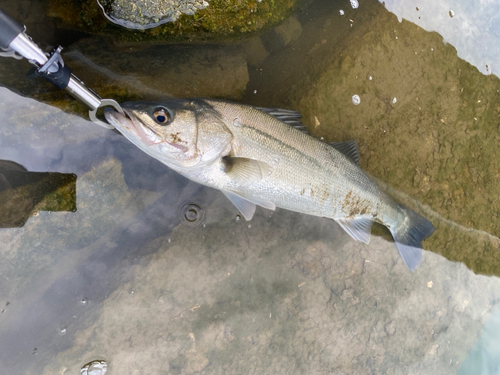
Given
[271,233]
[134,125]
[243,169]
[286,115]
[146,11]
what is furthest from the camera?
[271,233]

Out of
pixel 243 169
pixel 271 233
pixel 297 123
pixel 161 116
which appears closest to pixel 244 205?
pixel 243 169

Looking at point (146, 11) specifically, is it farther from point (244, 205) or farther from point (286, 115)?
point (244, 205)

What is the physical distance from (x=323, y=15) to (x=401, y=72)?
43.9 inches

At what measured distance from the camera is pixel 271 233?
326 cm

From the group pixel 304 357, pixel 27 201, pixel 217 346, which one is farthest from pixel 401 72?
pixel 27 201

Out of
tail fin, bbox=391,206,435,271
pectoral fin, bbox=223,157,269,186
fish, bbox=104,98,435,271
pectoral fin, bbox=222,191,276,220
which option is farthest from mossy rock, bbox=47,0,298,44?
tail fin, bbox=391,206,435,271

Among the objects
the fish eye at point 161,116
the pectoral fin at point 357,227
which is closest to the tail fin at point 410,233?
the pectoral fin at point 357,227

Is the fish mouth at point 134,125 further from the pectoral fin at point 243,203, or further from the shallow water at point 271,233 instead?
the pectoral fin at point 243,203

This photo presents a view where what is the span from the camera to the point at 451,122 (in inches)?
149

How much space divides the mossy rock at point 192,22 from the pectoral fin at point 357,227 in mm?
2173

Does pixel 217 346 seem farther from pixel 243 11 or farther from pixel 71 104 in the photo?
pixel 243 11

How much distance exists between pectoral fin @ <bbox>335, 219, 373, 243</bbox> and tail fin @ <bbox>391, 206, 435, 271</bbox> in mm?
395

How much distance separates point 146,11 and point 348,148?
229 cm

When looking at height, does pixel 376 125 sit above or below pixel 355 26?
below
